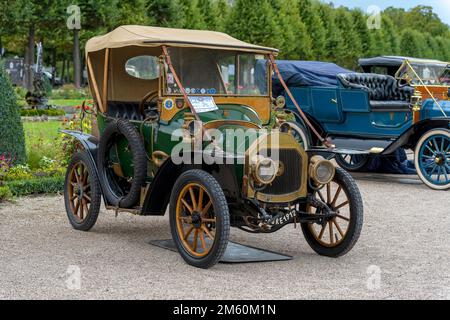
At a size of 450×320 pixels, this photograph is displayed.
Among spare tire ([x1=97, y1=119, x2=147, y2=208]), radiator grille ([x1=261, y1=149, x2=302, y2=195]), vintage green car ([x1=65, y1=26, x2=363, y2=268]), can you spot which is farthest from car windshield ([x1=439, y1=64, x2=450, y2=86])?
radiator grille ([x1=261, y1=149, x2=302, y2=195])

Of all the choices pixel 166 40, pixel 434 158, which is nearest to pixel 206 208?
pixel 166 40

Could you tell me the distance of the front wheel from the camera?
1195cm

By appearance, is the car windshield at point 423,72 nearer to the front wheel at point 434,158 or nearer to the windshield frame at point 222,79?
the front wheel at point 434,158

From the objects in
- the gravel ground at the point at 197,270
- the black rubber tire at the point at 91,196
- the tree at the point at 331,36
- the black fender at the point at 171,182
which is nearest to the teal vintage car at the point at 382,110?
the gravel ground at the point at 197,270

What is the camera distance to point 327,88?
1331 cm

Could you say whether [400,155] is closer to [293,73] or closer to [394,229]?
[293,73]

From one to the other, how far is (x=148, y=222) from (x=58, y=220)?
101cm

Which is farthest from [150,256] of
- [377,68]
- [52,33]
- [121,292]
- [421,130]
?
[52,33]

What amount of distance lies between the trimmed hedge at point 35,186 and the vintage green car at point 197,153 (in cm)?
195

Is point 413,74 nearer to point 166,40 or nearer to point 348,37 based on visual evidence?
point 166,40

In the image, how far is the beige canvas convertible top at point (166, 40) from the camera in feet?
24.0

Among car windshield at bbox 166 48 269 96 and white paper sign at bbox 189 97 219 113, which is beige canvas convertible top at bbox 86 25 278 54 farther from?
white paper sign at bbox 189 97 219 113

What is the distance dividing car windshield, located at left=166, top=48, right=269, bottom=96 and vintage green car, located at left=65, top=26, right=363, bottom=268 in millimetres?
10

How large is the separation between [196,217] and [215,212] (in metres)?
0.35
